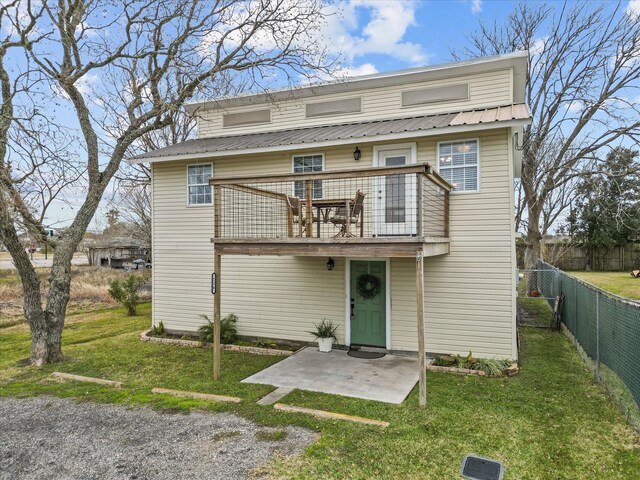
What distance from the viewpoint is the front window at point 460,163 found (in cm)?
763

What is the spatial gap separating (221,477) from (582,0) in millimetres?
21203

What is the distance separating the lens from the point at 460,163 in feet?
25.3

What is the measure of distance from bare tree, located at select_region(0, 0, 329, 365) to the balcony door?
106 inches

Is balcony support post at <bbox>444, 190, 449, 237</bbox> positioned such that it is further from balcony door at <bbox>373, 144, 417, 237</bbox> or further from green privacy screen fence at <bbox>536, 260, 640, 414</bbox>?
green privacy screen fence at <bbox>536, 260, 640, 414</bbox>

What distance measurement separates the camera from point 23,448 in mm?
4535

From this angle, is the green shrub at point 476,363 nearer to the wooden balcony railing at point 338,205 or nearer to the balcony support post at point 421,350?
the balcony support post at point 421,350

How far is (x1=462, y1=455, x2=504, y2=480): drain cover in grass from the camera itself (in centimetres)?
382

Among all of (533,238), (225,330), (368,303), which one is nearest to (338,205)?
(368,303)

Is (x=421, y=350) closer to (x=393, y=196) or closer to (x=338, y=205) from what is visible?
(x=338, y=205)

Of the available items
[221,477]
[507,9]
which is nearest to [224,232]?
[221,477]

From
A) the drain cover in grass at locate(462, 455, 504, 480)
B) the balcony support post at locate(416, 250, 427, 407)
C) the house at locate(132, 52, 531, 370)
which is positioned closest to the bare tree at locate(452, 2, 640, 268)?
the house at locate(132, 52, 531, 370)

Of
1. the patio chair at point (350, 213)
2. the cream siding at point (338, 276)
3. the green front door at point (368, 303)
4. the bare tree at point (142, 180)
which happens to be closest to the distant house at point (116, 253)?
the bare tree at point (142, 180)

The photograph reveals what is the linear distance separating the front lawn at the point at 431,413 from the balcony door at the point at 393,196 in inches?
112

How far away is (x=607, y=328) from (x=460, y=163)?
12.0ft
